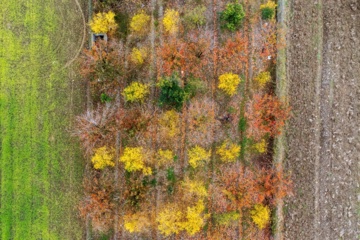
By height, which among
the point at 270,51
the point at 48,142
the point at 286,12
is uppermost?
the point at 286,12

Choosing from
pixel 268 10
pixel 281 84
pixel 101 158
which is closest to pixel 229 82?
pixel 281 84

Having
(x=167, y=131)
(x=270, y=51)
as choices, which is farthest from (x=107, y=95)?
(x=270, y=51)

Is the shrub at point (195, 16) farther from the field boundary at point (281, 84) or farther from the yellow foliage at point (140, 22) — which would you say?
the field boundary at point (281, 84)

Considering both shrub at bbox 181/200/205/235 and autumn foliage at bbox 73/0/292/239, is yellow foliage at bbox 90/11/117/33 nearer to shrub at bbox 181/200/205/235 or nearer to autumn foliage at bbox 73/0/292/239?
autumn foliage at bbox 73/0/292/239

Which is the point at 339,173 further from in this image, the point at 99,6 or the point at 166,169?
the point at 99,6

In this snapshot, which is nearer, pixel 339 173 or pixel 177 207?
pixel 177 207

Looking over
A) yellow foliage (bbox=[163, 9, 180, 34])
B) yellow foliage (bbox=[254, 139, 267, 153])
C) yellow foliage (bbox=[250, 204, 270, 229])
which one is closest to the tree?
yellow foliage (bbox=[254, 139, 267, 153])
